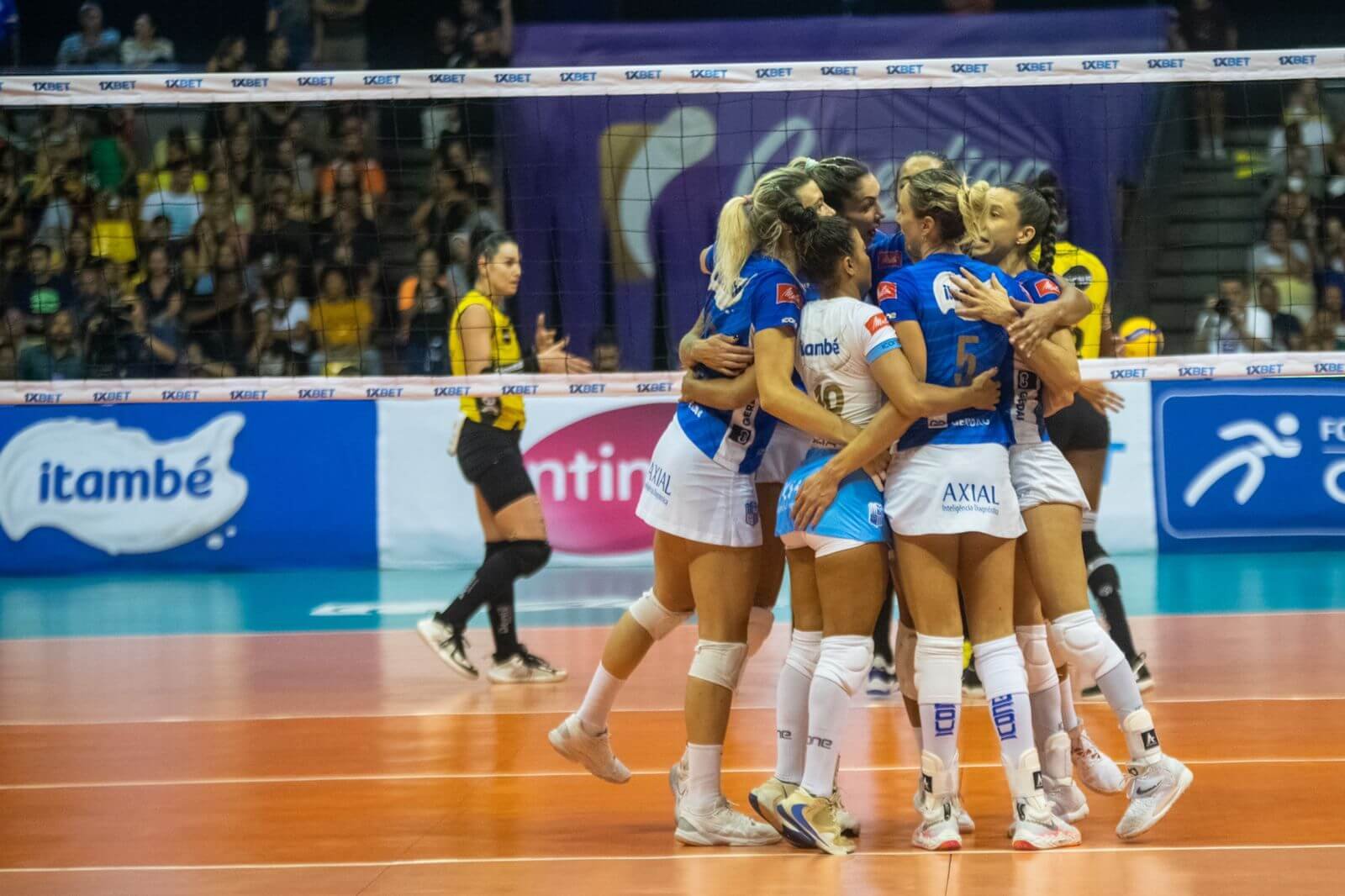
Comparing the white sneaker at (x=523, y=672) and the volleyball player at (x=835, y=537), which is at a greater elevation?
the volleyball player at (x=835, y=537)

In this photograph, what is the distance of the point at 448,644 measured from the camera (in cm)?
768

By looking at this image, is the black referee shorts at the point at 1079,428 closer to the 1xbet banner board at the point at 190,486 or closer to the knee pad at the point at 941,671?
the knee pad at the point at 941,671

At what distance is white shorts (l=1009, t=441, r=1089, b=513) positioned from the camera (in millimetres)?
4781

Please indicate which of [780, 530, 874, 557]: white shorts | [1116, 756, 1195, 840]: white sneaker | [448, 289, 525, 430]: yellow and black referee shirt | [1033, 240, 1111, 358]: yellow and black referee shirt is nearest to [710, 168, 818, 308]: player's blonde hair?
[780, 530, 874, 557]: white shorts

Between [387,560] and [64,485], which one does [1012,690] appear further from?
[64,485]

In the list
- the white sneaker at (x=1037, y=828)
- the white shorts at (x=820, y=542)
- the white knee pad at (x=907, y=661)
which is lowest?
the white sneaker at (x=1037, y=828)

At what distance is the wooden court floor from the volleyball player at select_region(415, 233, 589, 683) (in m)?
0.23

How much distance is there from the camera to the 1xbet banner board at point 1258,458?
11.3 metres

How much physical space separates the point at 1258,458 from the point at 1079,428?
202 inches

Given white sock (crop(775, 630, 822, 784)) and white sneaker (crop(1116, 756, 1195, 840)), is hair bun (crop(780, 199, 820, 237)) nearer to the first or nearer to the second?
white sock (crop(775, 630, 822, 784))

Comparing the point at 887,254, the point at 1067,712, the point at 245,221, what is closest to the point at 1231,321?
the point at 887,254

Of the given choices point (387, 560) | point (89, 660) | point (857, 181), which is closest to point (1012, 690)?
point (857, 181)

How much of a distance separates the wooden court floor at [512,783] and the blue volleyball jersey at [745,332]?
1.20 metres

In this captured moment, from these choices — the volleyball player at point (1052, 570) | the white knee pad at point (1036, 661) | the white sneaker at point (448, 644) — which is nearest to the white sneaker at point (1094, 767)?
the volleyball player at point (1052, 570)
